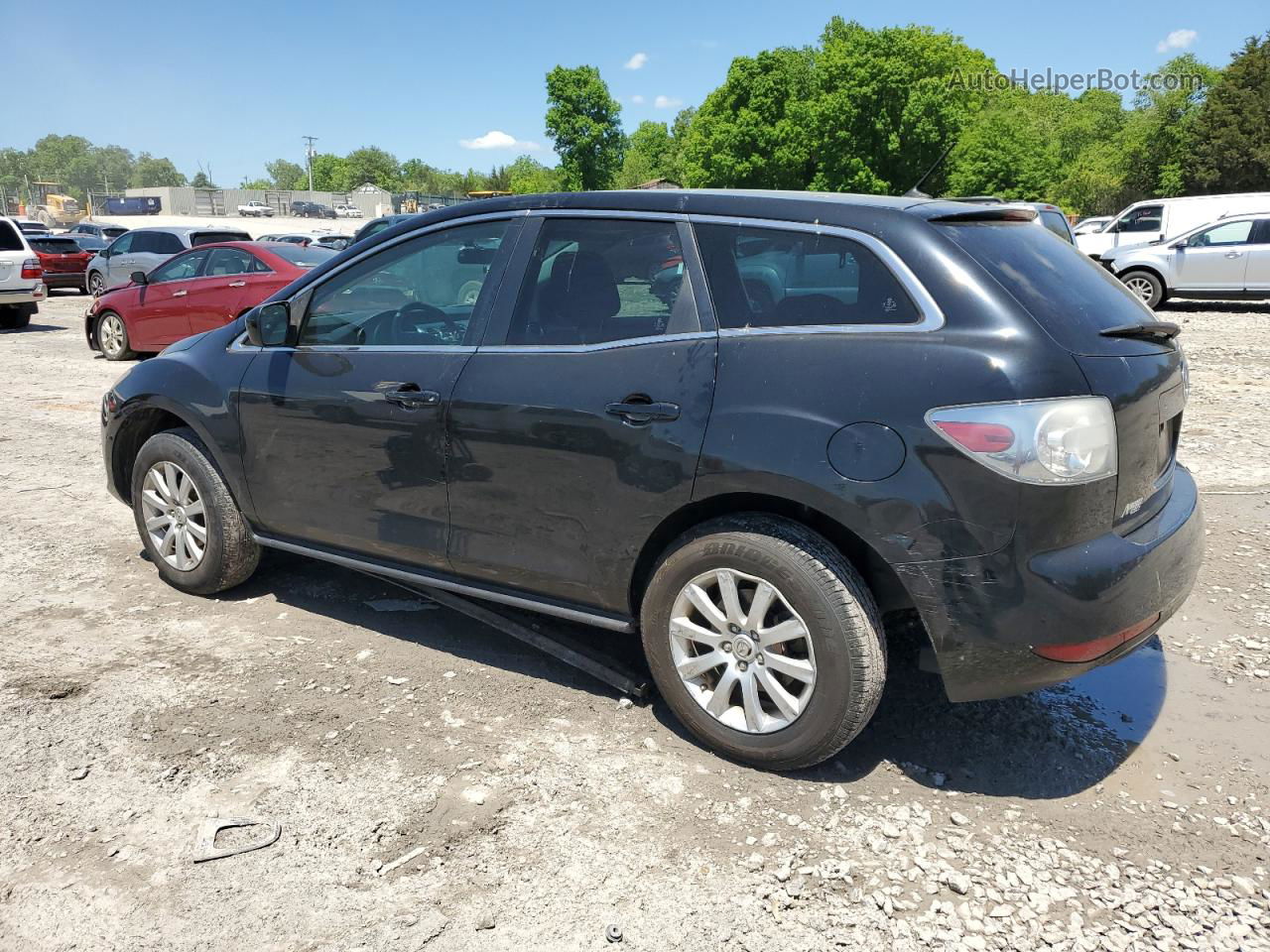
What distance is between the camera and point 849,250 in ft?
9.72

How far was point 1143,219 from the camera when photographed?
21391 millimetres

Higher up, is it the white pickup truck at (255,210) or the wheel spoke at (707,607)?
the white pickup truck at (255,210)

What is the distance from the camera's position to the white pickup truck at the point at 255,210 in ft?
295

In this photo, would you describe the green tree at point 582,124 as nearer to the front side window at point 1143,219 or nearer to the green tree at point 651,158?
the green tree at point 651,158

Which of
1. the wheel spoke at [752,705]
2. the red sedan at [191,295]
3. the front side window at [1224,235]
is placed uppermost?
the front side window at [1224,235]

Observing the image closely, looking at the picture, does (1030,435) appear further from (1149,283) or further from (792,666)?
(1149,283)

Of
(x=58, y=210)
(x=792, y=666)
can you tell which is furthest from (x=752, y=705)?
(x=58, y=210)

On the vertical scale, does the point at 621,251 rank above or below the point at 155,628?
above

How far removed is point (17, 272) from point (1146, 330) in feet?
57.9

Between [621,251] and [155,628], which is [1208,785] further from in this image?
[155,628]

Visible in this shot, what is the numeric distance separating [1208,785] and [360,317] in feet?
11.5

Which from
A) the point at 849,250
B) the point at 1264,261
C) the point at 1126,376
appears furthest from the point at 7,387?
the point at 1264,261

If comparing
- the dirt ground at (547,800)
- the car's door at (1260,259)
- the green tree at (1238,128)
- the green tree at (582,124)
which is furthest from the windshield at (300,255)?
the green tree at (582,124)

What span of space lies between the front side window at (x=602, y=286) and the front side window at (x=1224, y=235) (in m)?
17.3
